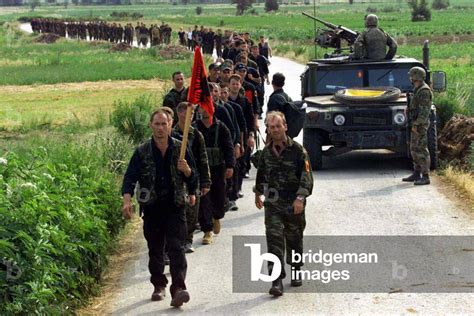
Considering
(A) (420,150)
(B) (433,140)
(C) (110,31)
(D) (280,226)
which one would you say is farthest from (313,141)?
(C) (110,31)

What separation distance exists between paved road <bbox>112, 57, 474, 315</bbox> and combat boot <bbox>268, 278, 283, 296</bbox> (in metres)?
0.06

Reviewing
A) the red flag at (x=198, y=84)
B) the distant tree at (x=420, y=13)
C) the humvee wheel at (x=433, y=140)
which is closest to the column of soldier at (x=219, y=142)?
the red flag at (x=198, y=84)

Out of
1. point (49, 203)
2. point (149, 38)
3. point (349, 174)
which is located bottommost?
point (149, 38)

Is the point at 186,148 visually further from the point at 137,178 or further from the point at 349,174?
the point at 349,174

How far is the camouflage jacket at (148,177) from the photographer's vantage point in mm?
9250

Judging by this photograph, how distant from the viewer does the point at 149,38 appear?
73938 mm

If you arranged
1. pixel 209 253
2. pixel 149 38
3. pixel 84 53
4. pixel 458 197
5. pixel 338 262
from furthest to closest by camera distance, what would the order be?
pixel 149 38
pixel 84 53
pixel 458 197
pixel 209 253
pixel 338 262

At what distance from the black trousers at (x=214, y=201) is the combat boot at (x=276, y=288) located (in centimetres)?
244

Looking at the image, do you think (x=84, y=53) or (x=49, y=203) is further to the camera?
(x=84, y=53)

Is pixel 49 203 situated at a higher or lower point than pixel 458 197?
higher

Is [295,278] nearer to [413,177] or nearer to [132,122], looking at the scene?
[413,177]

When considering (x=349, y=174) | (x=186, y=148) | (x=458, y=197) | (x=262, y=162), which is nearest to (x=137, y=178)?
(x=186, y=148)

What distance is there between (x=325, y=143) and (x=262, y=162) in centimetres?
742

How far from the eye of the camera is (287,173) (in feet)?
31.5
